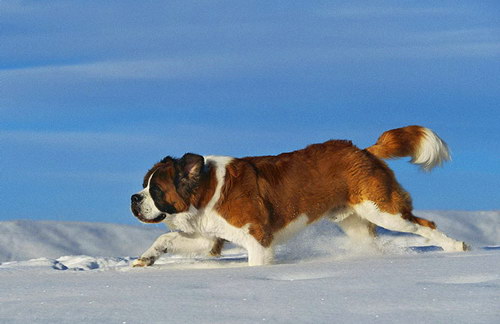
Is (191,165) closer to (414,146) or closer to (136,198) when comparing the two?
(136,198)

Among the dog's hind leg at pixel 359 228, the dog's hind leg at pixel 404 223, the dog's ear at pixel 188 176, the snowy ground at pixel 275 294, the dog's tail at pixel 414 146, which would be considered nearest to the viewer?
the snowy ground at pixel 275 294

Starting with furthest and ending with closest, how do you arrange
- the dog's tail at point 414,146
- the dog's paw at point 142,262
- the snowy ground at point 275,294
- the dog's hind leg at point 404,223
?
the dog's tail at point 414,146 < the dog's hind leg at point 404,223 < the dog's paw at point 142,262 < the snowy ground at point 275,294

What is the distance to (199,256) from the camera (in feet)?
24.2

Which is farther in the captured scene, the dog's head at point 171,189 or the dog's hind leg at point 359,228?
the dog's hind leg at point 359,228

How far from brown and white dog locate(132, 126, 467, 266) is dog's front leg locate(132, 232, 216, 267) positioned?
1cm

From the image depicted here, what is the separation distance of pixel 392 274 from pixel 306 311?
4.44 feet

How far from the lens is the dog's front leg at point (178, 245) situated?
265 inches

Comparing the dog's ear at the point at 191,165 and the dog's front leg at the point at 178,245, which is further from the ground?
the dog's ear at the point at 191,165

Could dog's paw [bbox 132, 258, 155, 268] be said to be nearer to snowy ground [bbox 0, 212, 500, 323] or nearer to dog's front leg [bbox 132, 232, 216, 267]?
dog's front leg [bbox 132, 232, 216, 267]

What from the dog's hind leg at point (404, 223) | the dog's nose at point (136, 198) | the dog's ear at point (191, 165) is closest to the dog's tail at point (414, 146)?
the dog's hind leg at point (404, 223)

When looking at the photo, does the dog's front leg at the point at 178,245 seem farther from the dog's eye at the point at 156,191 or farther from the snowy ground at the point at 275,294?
the dog's eye at the point at 156,191

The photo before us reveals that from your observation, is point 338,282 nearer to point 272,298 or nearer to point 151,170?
point 272,298

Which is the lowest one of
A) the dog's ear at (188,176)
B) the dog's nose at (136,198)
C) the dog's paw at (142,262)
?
the dog's paw at (142,262)

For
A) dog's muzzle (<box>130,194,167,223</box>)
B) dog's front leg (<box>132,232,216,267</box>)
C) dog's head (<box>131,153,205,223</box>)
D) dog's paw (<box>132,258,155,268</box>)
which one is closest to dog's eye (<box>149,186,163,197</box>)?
dog's head (<box>131,153,205,223</box>)
